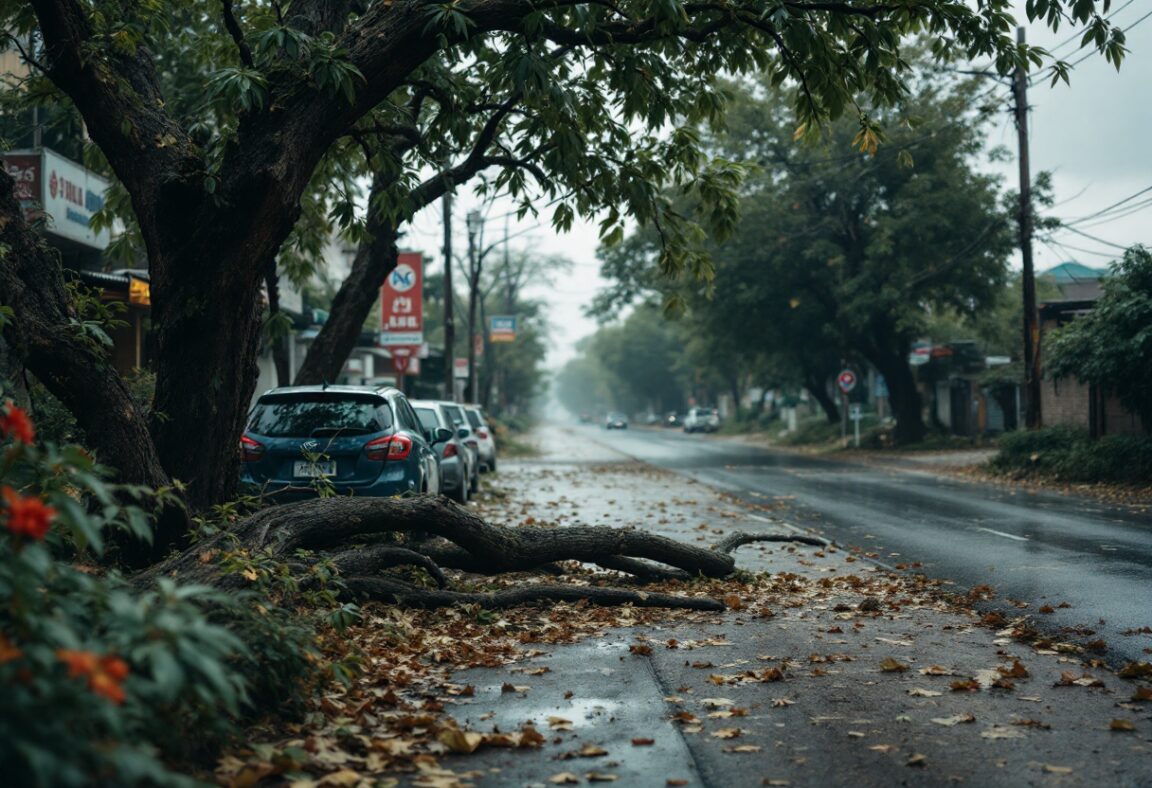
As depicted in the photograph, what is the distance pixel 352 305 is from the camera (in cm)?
1598

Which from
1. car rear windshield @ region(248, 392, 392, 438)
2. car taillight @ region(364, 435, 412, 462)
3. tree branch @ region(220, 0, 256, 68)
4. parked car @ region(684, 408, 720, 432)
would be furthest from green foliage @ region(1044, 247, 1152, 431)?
parked car @ region(684, 408, 720, 432)

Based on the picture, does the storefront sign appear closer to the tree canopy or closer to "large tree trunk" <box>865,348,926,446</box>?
the tree canopy

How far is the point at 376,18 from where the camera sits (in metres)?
8.16

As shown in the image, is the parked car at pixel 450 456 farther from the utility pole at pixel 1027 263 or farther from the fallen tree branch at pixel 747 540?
the utility pole at pixel 1027 263

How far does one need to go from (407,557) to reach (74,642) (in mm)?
Result: 5797

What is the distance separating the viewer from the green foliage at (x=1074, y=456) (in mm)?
21406

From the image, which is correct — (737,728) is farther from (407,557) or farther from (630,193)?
(630,193)

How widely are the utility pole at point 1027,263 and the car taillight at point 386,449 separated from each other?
19.0 m

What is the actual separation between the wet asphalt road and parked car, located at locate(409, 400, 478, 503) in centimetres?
508

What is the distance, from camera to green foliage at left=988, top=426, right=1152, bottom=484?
21406mm

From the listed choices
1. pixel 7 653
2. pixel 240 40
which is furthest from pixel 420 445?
pixel 7 653

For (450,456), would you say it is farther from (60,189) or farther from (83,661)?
(83,661)

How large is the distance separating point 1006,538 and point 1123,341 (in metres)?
10.1

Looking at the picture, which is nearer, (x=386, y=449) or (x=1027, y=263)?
(x=386, y=449)
